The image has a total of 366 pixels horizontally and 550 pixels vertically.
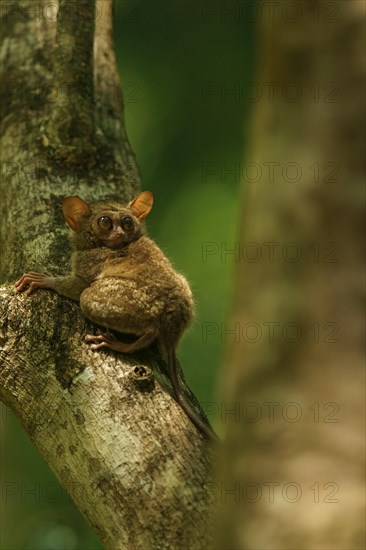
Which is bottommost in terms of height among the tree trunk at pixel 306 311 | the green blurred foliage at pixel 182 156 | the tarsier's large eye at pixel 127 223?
the green blurred foliage at pixel 182 156

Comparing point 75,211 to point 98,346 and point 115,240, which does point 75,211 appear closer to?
point 115,240

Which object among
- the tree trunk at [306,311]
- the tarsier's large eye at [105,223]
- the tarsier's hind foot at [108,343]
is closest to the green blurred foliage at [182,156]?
the tarsier's large eye at [105,223]

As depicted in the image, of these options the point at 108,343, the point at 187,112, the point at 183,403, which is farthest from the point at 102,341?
the point at 187,112

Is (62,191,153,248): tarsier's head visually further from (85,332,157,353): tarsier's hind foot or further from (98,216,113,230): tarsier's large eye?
(85,332,157,353): tarsier's hind foot

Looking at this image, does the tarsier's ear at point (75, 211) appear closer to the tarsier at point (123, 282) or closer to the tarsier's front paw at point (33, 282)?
the tarsier at point (123, 282)

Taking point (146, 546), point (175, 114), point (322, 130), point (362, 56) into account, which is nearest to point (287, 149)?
point (322, 130)

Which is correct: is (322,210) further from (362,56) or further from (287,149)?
(362,56)

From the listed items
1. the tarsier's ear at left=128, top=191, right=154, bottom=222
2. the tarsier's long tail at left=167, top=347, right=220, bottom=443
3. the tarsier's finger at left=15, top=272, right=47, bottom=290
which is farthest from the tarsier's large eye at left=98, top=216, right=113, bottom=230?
the tarsier's long tail at left=167, top=347, right=220, bottom=443
